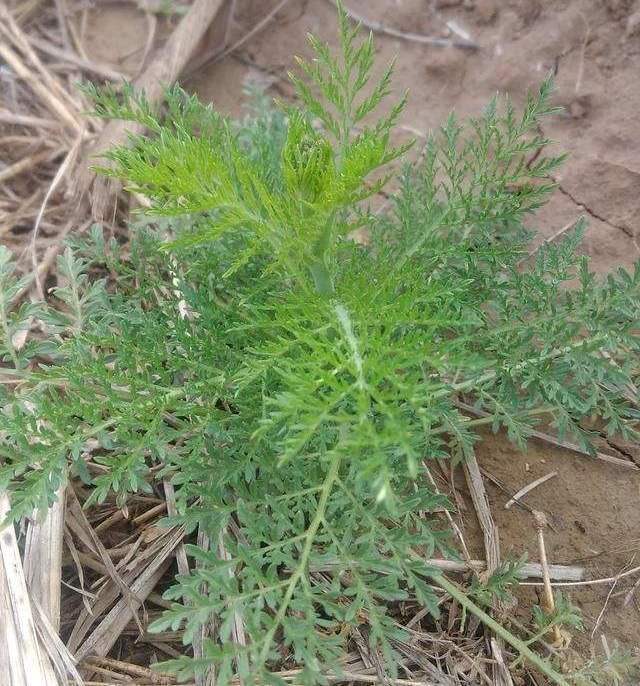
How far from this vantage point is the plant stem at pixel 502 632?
5.98 ft

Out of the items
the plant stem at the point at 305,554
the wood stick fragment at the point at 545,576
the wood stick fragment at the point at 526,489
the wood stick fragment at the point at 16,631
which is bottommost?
the wood stick fragment at the point at 545,576

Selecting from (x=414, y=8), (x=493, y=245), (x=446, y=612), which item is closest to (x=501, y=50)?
(x=414, y=8)

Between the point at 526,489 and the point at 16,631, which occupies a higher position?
the point at 16,631

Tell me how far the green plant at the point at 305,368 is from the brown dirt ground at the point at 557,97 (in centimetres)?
26

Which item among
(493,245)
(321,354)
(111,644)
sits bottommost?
(111,644)

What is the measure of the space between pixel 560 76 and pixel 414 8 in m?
0.91

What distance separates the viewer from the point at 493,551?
211 centimetres

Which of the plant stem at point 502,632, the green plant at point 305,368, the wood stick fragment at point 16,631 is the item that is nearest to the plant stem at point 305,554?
the green plant at point 305,368

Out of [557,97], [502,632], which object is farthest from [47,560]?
[557,97]

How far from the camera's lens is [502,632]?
74.0 inches

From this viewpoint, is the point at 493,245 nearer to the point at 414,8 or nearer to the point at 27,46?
the point at 414,8

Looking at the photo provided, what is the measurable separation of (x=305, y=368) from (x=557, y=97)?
199 centimetres

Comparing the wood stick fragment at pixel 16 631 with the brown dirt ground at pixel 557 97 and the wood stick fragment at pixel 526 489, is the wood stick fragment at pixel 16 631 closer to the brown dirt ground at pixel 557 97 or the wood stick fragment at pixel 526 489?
the brown dirt ground at pixel 557 97

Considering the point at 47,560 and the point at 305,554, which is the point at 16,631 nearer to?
the point at 47,560
